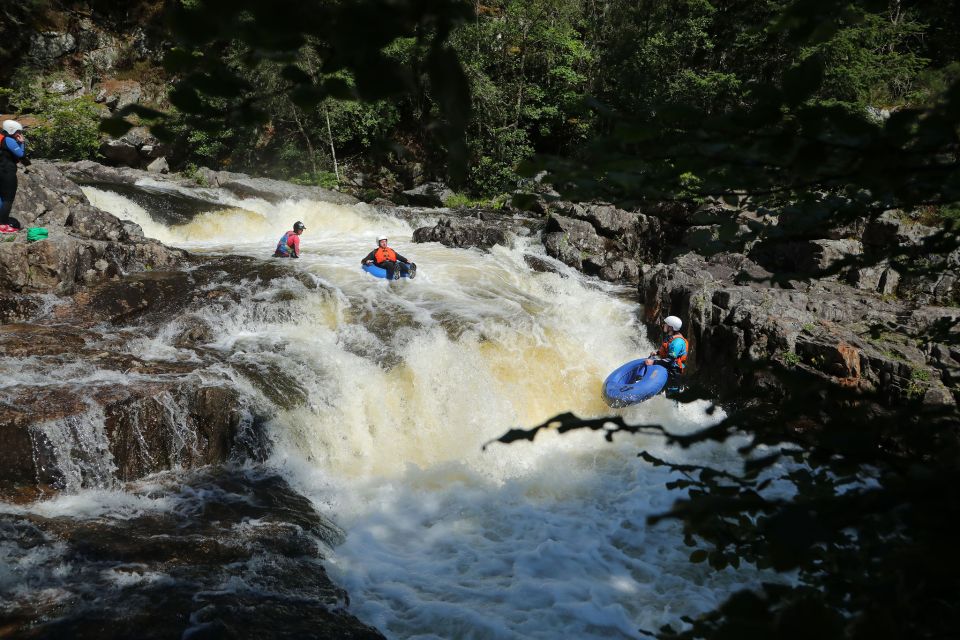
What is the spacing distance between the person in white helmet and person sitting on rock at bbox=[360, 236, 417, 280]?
4863 mm

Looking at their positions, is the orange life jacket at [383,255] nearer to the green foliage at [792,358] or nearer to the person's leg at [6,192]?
the person's leg at [6,192]

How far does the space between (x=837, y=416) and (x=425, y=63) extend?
98 cm

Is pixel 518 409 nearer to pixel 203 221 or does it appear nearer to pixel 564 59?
pixel 203 221

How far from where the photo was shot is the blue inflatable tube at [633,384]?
804 centimetres

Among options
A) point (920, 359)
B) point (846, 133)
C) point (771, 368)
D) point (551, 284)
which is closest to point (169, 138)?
point (846, 133)

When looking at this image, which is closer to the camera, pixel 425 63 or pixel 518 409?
pixel 425 63

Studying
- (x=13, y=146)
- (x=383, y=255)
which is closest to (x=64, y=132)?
(x=13, y=146)

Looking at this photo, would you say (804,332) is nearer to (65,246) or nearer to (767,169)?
(767,169)

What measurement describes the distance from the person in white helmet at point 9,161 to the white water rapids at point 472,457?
3.33 meters

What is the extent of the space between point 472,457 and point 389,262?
461 cm

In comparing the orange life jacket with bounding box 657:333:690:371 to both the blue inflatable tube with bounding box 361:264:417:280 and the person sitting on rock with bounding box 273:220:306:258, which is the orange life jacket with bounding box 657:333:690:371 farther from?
the person sitting on rock with bounding box 273:220:306:258

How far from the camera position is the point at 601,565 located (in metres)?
5.11

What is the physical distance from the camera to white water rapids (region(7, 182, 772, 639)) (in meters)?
4.61

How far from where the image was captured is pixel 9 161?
8336 millimetres
